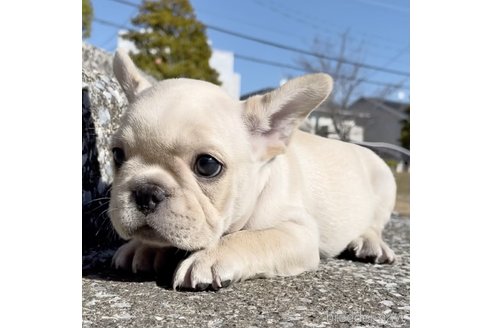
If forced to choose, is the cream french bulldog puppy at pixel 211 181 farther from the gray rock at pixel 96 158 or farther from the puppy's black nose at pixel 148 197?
the gray rock at pixel 96 158

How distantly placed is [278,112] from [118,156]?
374mm

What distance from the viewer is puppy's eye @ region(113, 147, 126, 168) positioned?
1193mm

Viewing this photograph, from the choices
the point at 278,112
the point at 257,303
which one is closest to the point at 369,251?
the point at 278,112

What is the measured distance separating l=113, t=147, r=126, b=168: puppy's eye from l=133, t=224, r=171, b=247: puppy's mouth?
150 millimetres

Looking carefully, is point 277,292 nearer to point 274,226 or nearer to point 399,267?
point 274,226

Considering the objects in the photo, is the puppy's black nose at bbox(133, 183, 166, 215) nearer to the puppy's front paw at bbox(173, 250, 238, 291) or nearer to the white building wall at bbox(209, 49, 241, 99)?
the puppy's front paw at bbox(173, 250, 238, 291)

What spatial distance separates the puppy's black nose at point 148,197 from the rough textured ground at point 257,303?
160 millimetres

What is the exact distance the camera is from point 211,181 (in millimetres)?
1181

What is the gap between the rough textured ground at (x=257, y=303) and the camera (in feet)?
3.21

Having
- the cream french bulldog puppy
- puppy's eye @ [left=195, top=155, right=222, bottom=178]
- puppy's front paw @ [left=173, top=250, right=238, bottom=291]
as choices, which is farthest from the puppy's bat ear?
puppy's front paw @ [left=173, top=250, right=238, bottom=291]

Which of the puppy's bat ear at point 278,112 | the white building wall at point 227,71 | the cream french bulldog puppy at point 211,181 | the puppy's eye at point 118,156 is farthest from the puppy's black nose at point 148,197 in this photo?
the white building wall at point 227,71

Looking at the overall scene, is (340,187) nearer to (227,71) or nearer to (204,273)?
(227,71)
